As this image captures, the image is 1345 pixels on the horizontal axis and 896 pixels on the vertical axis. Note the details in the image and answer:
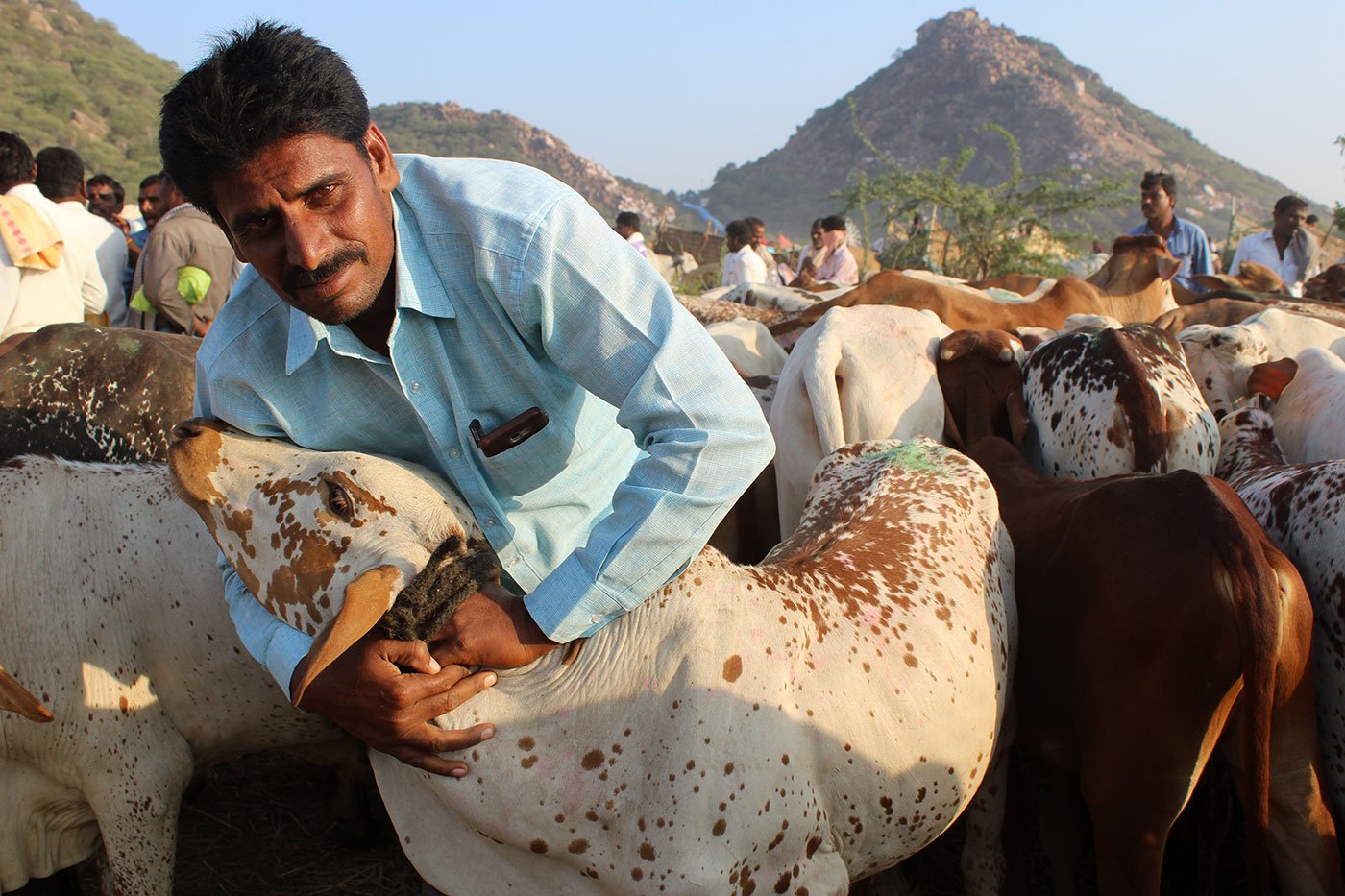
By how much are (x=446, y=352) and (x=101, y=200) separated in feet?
27.0

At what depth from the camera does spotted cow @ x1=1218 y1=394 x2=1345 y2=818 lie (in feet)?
8.16

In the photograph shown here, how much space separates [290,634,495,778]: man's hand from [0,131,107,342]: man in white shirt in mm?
3161

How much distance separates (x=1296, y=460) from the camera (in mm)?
3480

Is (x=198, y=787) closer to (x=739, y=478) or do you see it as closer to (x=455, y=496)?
(x=455, y=496)

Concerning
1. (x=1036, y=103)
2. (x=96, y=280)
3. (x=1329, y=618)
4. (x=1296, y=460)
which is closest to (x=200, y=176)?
(x=1329, y=618)

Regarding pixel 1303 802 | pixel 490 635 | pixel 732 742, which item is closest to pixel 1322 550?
pixel 1303 802

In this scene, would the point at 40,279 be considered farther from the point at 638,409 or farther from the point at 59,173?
the point at 638,409

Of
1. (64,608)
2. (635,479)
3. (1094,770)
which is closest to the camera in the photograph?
(635,479)

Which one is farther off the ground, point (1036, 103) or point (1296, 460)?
point (1036, 103)

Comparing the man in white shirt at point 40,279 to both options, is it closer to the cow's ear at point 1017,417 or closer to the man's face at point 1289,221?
the cow's ear at point 1017,417

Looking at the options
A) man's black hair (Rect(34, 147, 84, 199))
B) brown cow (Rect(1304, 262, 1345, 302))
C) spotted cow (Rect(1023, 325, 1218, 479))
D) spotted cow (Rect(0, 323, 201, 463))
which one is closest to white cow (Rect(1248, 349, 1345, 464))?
spotted cow (Rect(1023, 325, 1218, 479))

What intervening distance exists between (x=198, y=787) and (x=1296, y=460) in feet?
12.6

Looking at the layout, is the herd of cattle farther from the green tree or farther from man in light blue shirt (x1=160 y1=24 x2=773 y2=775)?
the green tree

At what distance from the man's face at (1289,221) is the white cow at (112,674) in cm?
893
